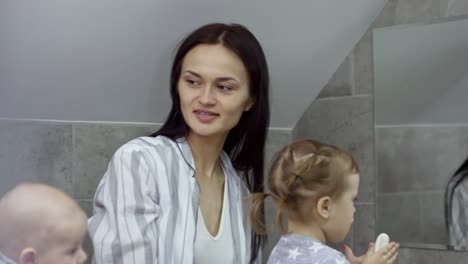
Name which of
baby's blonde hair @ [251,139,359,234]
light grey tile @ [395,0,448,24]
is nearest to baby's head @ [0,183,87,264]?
baby's blonde hair @ [251,139,359,234]

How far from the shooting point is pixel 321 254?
1380 mm

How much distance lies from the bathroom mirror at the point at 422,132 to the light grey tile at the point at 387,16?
0.02 meters

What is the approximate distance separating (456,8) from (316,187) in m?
0.77

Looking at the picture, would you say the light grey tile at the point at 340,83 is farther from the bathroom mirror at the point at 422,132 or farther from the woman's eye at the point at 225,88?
the woman's eye at the point at 225,88

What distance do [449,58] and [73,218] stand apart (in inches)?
45.7

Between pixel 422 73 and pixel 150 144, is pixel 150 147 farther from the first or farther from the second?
pixel 422 73

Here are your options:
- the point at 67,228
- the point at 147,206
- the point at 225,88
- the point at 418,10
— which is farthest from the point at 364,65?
the point at 67,228

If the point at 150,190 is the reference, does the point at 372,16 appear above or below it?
above

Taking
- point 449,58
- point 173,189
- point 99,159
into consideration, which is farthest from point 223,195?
point 449,58

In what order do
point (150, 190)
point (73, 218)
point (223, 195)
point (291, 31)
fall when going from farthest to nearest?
point (291, 31) < point (223, 195) < point (150, 190) < point (73, 218)

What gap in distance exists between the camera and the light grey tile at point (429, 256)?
1.89m

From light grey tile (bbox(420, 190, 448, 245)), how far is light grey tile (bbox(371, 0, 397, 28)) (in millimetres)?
475

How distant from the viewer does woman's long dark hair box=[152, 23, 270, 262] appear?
5.32 ft

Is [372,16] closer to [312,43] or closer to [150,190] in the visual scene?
[312,43]
